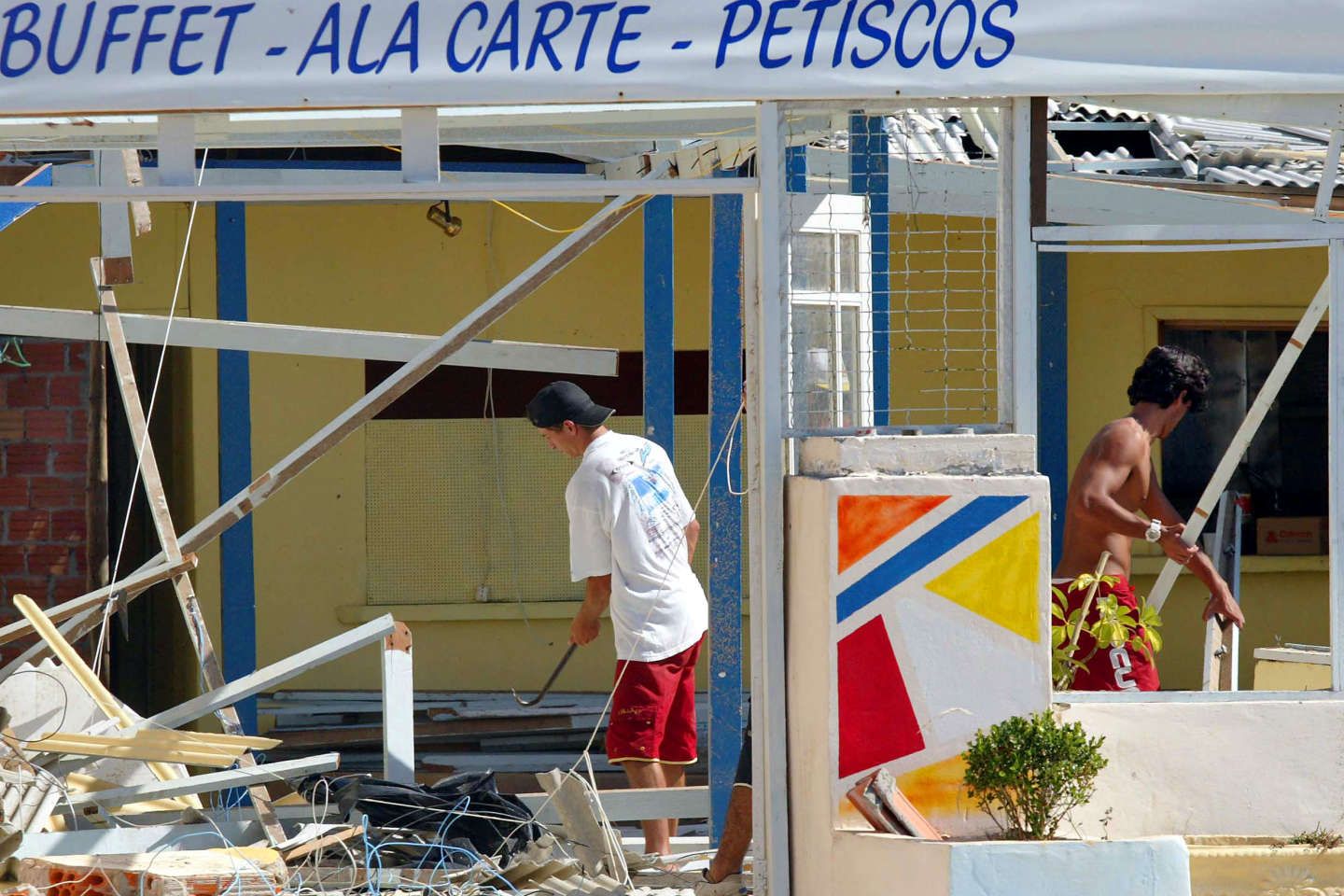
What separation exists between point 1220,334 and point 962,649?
5799 mm

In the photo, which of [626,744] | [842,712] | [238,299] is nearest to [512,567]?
[238,299]

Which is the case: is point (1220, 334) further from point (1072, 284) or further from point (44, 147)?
point (44, 147)

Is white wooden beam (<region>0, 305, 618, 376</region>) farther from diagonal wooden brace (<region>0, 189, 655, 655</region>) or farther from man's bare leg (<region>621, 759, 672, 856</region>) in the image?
man's bare leg (<region>621, 759, 672, 856</region>)

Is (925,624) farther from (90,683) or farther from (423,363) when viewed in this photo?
(90,683)

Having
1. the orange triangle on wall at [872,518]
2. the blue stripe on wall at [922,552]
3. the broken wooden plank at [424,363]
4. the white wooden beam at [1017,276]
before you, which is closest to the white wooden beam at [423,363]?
the broken wooden plank at [424,363]

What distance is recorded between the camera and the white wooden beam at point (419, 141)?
487 centimetres

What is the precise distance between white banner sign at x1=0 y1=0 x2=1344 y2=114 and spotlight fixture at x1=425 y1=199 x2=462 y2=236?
3.83 metres

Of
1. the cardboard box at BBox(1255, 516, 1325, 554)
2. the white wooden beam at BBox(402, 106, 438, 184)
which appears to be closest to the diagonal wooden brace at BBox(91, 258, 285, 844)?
the white wooden beam at BBox(402, 106, 438, 184)

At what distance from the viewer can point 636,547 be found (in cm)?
612

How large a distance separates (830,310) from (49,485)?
499cm

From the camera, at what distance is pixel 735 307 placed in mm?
6199

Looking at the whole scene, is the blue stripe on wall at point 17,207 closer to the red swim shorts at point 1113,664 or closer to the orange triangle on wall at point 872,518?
the orange triangle on wall at point 872,518

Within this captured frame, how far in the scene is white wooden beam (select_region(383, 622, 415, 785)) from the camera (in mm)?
6117

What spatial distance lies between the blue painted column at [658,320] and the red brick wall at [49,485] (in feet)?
11.2
